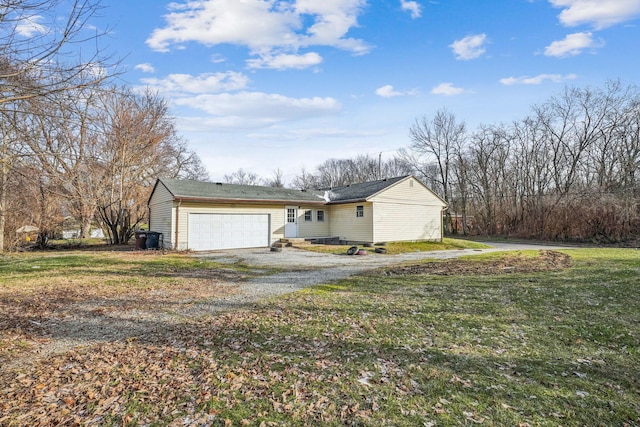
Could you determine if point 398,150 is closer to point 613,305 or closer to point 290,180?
point 290,180

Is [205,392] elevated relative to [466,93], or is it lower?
lower

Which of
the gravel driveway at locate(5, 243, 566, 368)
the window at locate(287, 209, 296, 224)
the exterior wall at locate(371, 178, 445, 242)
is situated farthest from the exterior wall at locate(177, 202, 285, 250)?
the gravel driveway at locate(5, 243, 566, 368)

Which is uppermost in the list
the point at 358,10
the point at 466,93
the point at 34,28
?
the point at 358,10

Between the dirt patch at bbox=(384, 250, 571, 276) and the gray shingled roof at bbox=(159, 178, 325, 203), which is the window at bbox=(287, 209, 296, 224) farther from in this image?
the dirt patch at bbox=(384, 250, 571, 276)

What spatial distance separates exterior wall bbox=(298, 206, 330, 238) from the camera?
65.3ft

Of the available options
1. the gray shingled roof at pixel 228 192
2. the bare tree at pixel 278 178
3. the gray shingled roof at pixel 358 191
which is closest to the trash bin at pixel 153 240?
the gray shingled roof at pixel 228 192

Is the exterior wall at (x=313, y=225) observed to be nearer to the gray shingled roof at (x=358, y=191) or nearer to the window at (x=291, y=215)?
the window at (x=291, y=215)

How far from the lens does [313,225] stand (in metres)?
20.5

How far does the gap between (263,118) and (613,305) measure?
1732 cm

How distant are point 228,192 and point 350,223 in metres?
7.25

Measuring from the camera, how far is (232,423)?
2.49 meters

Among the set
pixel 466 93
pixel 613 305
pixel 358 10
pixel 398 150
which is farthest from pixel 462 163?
pixel 613 305

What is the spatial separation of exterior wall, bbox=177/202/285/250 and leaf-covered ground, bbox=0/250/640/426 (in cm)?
1189

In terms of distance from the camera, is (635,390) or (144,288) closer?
(635,390)
